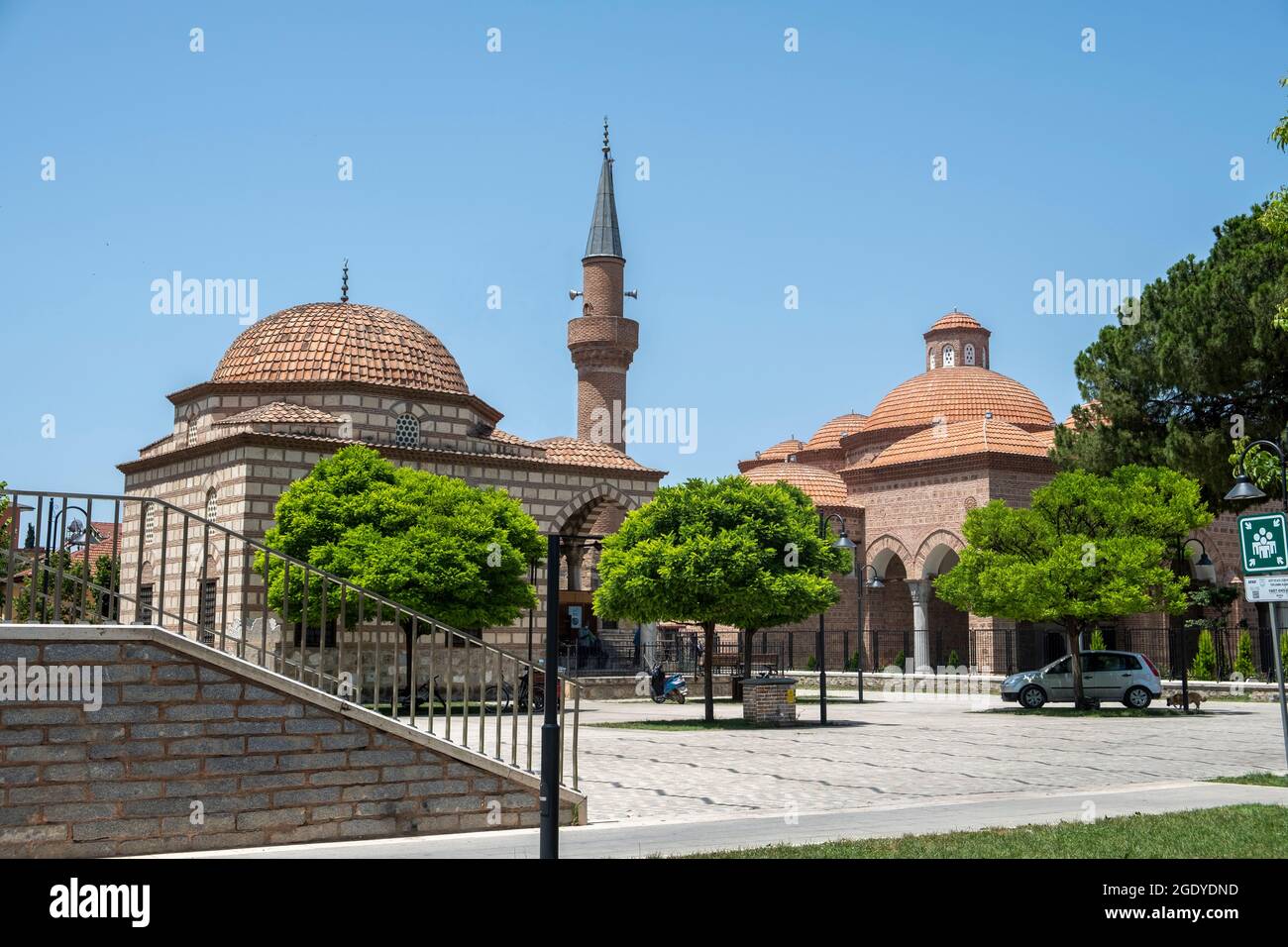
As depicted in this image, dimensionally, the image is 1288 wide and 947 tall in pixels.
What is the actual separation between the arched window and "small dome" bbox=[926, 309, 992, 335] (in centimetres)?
2646

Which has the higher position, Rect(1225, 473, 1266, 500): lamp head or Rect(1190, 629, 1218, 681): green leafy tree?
Rect(1225, 473, 1266, 500): lamp head

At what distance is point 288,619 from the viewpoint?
880 inches

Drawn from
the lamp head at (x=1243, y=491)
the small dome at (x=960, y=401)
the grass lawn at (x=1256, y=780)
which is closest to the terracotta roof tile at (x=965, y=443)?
the small dome at (x=960, y=401)

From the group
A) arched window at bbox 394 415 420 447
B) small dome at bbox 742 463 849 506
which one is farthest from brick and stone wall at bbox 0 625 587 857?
small dome at bbox 742 463 849 506

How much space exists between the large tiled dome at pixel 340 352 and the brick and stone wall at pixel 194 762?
2496cm

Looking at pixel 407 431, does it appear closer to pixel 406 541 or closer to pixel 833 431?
pixel 406 541

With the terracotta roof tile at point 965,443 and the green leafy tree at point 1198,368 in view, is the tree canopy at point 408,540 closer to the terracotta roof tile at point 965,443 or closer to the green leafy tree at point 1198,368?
the green leafy tree at point 1198,368

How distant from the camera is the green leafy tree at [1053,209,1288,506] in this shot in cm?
2614

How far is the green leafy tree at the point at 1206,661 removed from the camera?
32625 mm

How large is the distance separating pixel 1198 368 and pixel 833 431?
2890 cm

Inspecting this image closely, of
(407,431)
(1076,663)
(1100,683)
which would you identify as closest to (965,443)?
(1100,683)

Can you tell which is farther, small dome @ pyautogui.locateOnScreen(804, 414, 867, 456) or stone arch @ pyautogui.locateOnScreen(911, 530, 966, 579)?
small dome @ pyautogui.locateOnScreen(804, 414, 867, 456)

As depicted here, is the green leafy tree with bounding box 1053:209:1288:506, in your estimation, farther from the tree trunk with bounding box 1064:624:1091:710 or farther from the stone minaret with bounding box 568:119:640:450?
the stone minaret with bounding box 568:119:640:450

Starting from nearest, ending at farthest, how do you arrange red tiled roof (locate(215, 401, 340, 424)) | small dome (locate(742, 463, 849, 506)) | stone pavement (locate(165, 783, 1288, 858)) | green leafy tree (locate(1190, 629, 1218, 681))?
stone pavement (locate(165, 783, 1288, 858)) < red tiled roof (locate(215, 401, 340, 424)) < green leafy tree (locate(1190, 629, 1218, 681)) < small dome (locate(742, 463, 849, 506))
